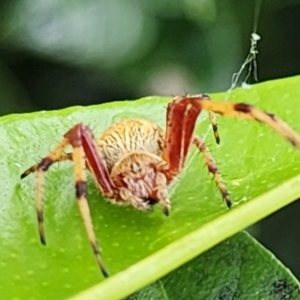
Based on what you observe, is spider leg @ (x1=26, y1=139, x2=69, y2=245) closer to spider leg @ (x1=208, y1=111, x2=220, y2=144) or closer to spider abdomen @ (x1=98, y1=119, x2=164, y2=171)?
spider abdomen @ (x1=98, y1=119, x2=164, y2=171)

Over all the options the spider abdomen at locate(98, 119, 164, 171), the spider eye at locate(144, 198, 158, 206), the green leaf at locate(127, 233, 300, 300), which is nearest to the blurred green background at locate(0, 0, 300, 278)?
the spider abdomen at locate(98, 119, 164, 171)

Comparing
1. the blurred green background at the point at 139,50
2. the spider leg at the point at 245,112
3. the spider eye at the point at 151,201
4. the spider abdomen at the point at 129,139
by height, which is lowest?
the blurred green background at the point at 139,50

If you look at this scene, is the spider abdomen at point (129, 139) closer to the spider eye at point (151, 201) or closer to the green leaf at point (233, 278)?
the spider eye at point (151, 201)

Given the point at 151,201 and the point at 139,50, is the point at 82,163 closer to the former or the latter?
the point at 151,201

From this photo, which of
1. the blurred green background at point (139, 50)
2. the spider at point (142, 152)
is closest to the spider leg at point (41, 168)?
the spider at point (142, 152)

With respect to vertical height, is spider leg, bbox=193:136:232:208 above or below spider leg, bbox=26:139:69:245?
below

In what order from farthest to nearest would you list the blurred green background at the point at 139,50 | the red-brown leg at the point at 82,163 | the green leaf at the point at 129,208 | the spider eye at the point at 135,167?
the blurred green background at the point at 139,50 < the spider eye at the point at 135,167 < the red-brown leg at the point at 82,163 < the green leaf at the point at 129,208

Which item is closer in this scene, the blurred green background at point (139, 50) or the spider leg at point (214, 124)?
the spider leg at point (214, 124)
